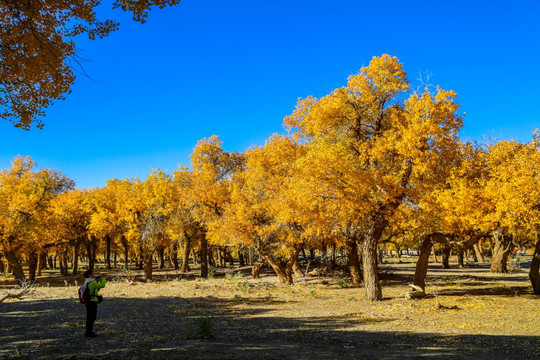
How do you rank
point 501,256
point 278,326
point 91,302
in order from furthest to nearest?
point 501,256
point 278,326
point 91,302

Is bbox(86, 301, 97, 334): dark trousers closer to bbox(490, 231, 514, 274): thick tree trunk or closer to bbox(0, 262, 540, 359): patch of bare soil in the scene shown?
bbox(0, 262, 540, 359): patch of bare soil

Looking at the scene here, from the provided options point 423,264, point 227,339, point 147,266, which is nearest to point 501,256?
point 423,264

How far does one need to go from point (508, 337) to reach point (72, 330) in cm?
1405

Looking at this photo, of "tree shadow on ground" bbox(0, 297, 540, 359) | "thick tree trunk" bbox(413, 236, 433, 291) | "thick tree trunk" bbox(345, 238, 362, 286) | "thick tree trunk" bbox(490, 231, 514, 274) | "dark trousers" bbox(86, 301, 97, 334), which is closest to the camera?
"tree shadow on ground" bbox(0, 297, 540, 359)

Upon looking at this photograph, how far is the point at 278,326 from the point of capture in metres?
13.0

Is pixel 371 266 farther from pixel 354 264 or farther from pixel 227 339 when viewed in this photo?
pixel 227 339

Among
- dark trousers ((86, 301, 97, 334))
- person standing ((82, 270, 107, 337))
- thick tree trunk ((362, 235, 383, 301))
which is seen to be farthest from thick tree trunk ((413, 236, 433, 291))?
dark trousers ((86, 301, 97, 334))

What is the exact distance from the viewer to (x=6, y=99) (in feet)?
30.1

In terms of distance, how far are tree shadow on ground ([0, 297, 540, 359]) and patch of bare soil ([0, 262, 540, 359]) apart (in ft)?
0.09

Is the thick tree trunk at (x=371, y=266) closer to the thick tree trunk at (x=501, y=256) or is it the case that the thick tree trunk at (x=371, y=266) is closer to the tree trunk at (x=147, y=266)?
the tree trunk at (x=147, y=266)

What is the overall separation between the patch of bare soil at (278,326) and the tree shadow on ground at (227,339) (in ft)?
0.09

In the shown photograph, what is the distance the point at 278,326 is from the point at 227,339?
3.03 m

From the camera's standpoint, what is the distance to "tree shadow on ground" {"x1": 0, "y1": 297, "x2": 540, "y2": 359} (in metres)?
8.88

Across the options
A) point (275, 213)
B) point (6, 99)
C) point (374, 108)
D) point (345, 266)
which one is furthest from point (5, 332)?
point (345, 266)
